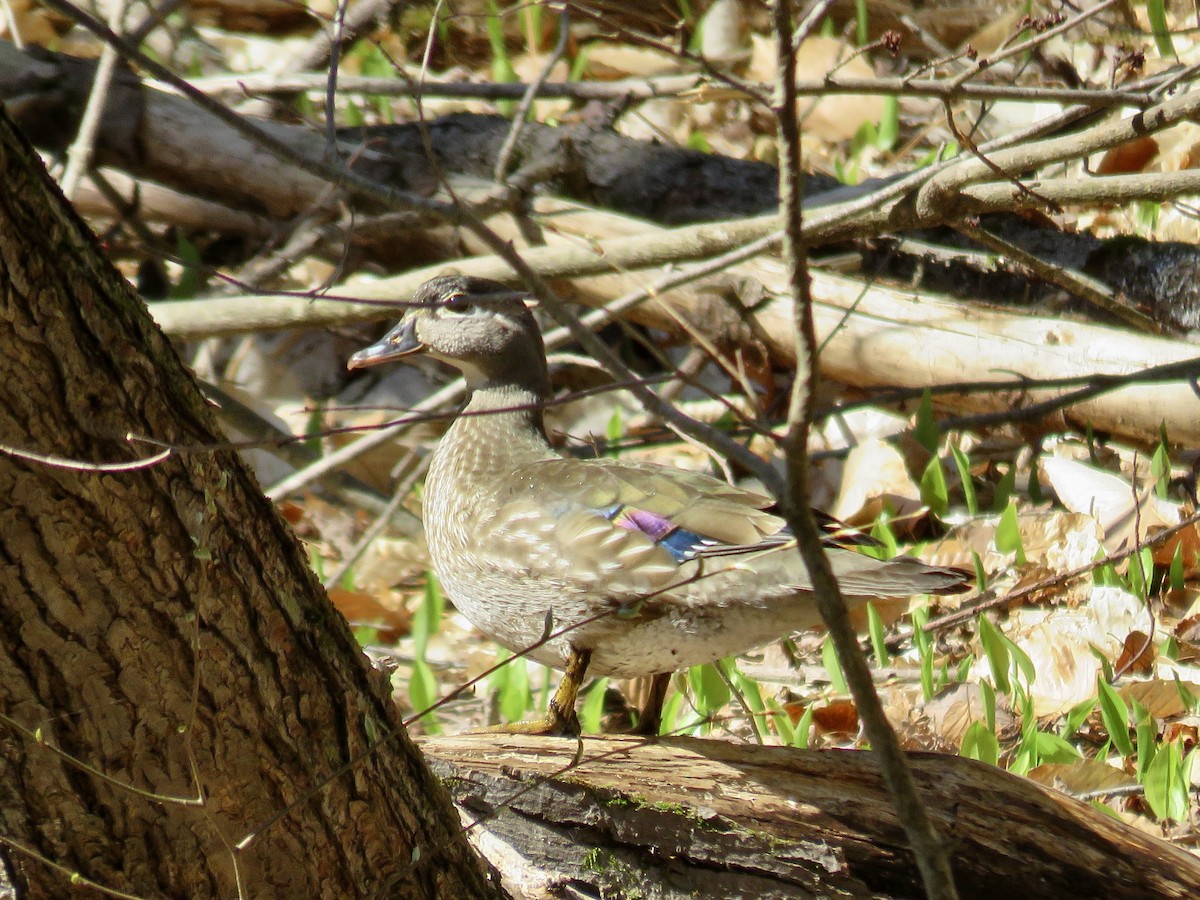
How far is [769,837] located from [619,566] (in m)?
0.90

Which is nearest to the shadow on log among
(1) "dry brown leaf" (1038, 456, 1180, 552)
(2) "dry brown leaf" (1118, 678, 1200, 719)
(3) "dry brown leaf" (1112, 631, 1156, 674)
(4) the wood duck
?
(4) the wood duck

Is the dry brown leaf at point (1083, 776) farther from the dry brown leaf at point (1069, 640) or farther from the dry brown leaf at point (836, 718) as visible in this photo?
the dry brown leaf at point (836, 718)

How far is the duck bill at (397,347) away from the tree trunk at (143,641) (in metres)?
2.27

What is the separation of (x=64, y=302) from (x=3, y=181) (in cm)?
15

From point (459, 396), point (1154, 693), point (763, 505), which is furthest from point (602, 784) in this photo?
point (459, 396)

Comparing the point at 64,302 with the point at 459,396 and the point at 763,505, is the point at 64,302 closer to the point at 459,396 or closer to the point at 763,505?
the point at 763,505

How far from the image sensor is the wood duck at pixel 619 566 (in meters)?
3.06

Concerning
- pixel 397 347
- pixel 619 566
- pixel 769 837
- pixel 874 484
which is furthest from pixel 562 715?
pixel 874 484

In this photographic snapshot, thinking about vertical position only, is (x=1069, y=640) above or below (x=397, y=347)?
below

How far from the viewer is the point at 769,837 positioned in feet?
8.02

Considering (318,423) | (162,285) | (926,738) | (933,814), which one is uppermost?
(162,285)

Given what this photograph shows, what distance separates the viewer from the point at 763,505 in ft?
10.5

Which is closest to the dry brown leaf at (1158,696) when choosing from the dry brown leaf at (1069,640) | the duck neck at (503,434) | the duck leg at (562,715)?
the dry brown leaf at (1069,640)

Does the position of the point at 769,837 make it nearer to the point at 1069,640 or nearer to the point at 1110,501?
the point at 1069,640
